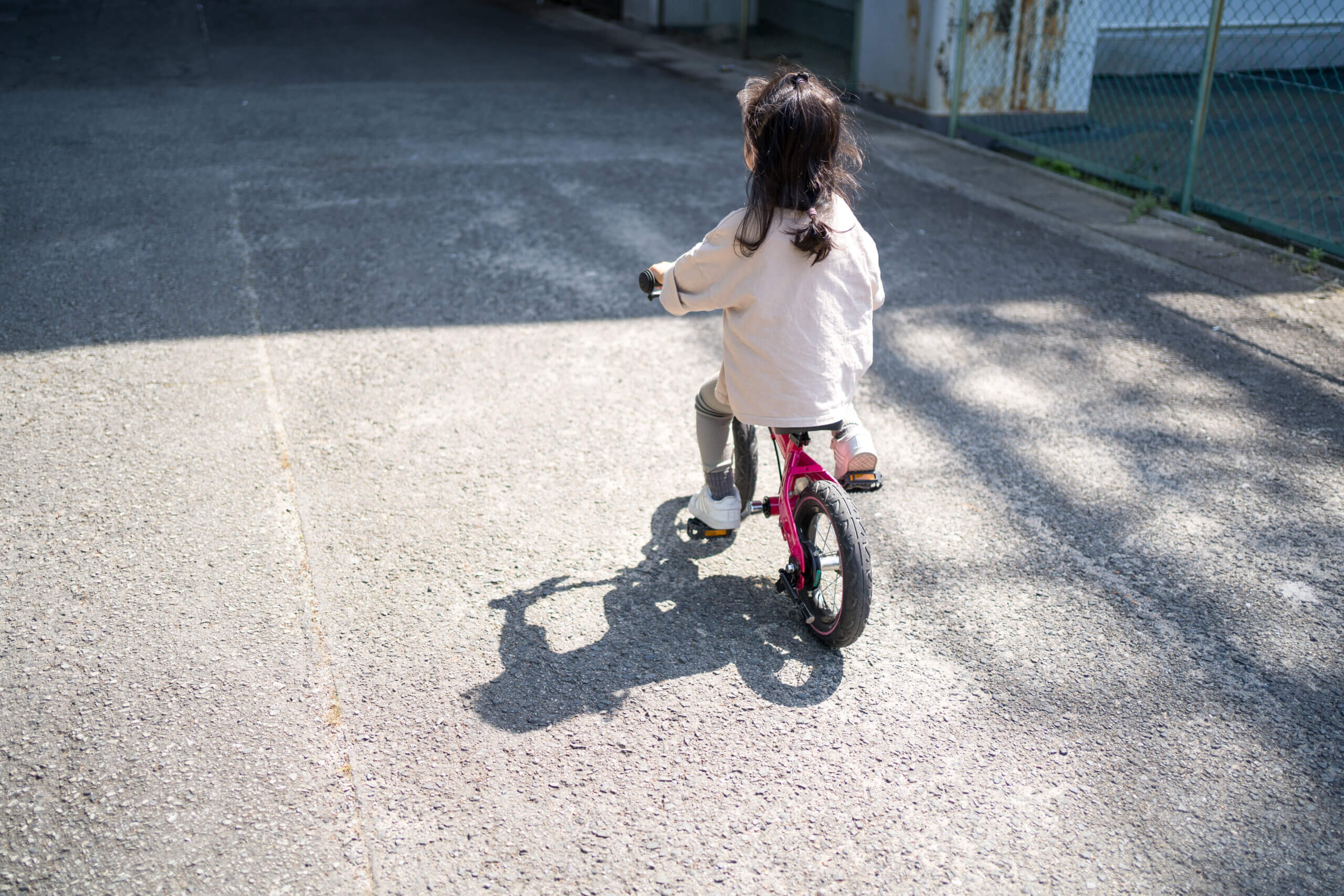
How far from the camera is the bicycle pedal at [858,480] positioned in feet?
9.72

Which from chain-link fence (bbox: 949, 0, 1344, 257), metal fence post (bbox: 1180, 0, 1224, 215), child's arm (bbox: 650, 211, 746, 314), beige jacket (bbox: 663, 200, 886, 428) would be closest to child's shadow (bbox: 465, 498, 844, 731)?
beige jacket (bbox: 663, 200, 886, 428)

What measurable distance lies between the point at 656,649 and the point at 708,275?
108 centimetres

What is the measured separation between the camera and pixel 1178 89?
36.1 feet

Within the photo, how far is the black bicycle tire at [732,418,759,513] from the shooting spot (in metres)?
3.47

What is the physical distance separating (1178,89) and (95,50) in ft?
40.0

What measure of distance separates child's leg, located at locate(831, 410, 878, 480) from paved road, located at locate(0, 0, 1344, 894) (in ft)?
1.74

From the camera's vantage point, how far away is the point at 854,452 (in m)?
2.94

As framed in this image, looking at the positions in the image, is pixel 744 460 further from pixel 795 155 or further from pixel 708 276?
A: pixel 795 155

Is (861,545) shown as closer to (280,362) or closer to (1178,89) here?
(280,362)

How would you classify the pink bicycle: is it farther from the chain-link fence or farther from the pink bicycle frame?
the chain-link fence

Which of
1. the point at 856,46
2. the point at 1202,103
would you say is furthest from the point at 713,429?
the point at 856,46

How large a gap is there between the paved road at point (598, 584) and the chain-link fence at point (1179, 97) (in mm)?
1812

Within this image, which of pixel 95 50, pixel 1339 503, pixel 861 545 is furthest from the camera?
pixel 95 50

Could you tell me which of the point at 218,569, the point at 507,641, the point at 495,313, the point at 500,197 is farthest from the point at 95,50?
the point at 507,641
